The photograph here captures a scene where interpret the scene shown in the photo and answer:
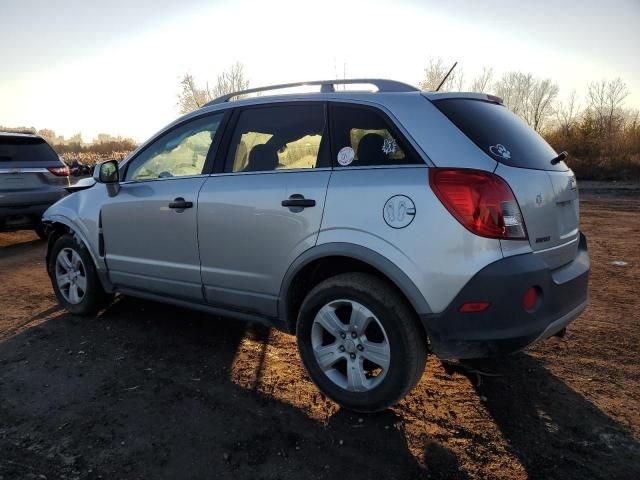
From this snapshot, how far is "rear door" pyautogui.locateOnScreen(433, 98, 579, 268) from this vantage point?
2.49 meters

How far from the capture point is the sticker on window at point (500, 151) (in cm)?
255

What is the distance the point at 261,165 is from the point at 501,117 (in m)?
1.55

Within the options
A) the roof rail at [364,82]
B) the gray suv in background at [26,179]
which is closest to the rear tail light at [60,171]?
the gray suv in background at [26,179]

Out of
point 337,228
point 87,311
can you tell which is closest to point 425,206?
point 337,228

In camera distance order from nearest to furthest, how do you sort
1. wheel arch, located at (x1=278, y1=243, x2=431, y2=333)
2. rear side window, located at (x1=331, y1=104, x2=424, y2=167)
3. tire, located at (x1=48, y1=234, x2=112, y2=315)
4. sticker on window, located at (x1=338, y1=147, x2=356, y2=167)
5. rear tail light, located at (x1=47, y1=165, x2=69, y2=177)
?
1. wheel arch, located at (x1=278, y1=243, x2=431, y2=333)
2. rear side window, located at (x1=331, y1=104, x2=424, y2=167)
3. sticker on window, located at (x1=338, y1=147, x2=356, y2=167)
4. tire, located at (x1=48, y1=234, x2=112, y2=315)
5. rear tail light, located at (x1=47, y1=165, x2=69, y2=177)

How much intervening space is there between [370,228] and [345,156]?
1.72 ft

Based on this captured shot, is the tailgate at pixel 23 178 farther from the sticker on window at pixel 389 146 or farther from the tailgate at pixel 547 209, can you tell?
the tailgate at pixel 547 209

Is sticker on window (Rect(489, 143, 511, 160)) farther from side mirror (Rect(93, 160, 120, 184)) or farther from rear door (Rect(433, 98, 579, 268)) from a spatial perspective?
side mirror (Rect(93, 160, 120, 184))

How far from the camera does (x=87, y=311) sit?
14.5 ft

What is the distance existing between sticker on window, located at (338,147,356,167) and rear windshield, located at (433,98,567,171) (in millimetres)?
550

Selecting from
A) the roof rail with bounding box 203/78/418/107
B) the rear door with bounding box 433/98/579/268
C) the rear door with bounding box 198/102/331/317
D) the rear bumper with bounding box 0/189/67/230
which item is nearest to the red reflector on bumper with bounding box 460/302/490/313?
the rear door with bounding box 433/98/579/268

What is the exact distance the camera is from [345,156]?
287 cm

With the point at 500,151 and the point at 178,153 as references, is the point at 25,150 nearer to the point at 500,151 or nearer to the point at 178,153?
the point at 178,153

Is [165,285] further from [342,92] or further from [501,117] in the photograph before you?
[501,117]
